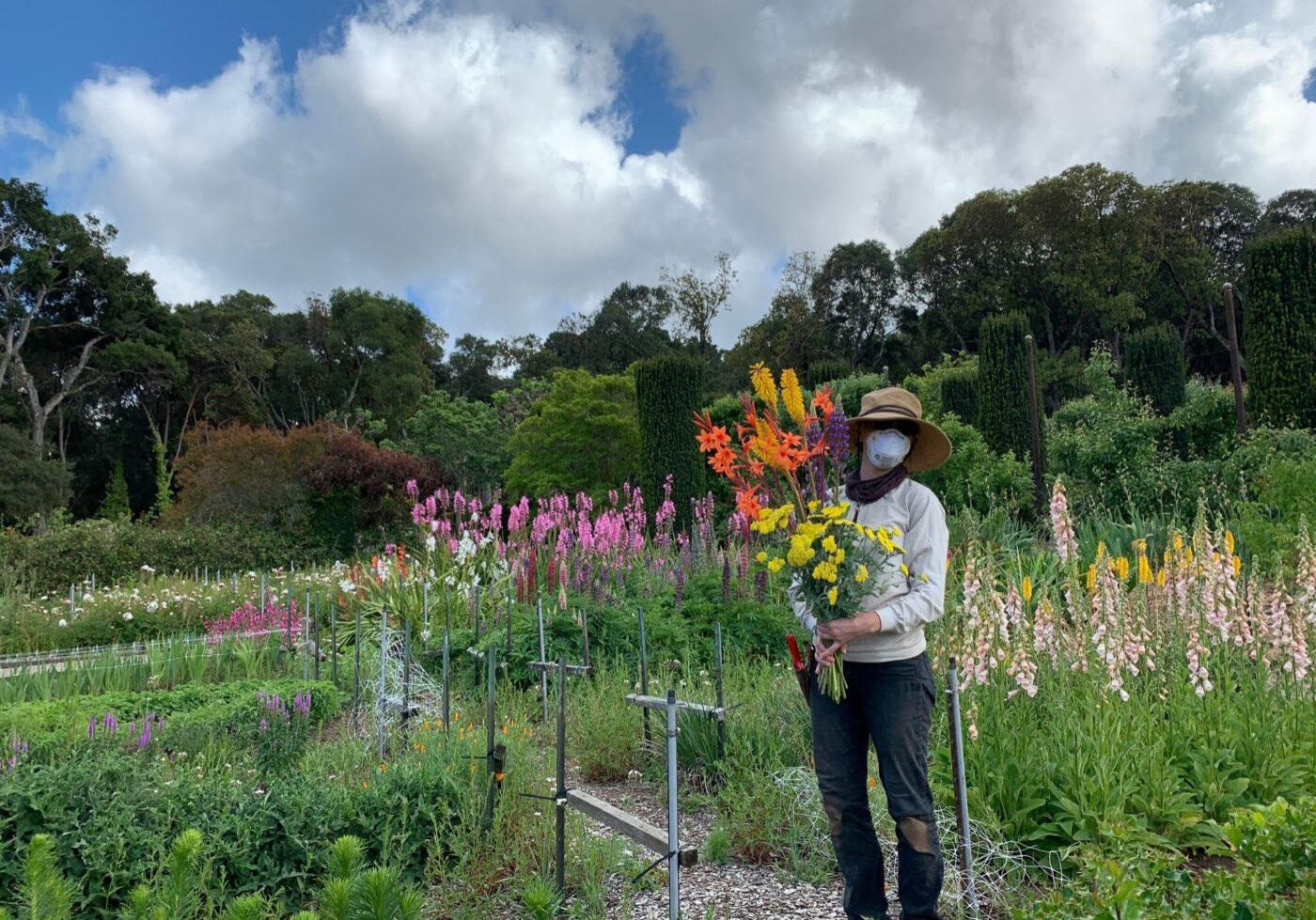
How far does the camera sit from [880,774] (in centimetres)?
257

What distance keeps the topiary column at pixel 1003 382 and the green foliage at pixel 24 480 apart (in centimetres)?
2068

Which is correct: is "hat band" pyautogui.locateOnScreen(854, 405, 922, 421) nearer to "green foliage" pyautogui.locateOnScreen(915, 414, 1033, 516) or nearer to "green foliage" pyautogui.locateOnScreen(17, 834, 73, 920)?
"green foliage" pyautogui.locateOnScreen(17, 834, 73, 920)

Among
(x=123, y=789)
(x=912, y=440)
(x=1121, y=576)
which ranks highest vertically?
(x=912, y=440)

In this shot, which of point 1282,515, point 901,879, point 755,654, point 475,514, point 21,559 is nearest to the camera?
point 901,879

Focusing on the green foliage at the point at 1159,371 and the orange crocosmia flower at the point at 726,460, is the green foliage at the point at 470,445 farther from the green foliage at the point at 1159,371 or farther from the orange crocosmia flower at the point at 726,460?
the orange crocosmia flower at the point at 726,460

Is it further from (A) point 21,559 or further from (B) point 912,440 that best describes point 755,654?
(A) point 21,559

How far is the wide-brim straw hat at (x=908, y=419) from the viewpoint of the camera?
2.67 meters

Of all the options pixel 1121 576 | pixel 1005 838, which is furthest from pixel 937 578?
pixel 1121 576

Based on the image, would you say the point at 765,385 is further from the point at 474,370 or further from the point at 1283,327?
the point at 474,370

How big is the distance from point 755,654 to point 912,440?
127 inches

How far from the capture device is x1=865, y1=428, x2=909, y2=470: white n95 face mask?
2.65 meters

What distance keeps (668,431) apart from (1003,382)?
18.3 feet

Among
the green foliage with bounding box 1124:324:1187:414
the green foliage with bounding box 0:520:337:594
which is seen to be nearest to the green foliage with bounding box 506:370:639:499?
the green foliage with bounding box 0:520:337:594

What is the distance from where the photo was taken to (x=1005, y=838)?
2.98m
